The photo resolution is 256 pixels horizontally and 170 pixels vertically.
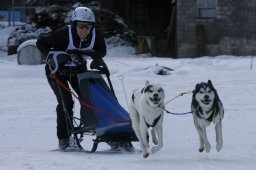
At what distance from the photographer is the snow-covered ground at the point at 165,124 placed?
6066 mm

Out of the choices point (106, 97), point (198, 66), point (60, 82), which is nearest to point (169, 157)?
point (106, 97)

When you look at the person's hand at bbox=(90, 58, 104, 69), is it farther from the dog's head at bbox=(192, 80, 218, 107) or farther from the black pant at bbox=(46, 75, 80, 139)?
the dog's head at bbox=(192, 80, 218, 107)

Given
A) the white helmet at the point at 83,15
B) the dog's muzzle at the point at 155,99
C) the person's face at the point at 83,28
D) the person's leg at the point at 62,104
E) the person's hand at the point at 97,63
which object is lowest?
the person's leg at the point at 62,104

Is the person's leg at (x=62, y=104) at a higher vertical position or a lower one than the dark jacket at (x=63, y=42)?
lower

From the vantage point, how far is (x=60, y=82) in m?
7.32

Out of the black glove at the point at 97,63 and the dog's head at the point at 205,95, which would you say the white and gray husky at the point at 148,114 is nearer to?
the dog's head at the point at 205,95

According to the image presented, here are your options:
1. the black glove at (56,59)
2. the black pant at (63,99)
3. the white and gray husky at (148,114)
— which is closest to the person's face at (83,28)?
the black glove at (56,59)

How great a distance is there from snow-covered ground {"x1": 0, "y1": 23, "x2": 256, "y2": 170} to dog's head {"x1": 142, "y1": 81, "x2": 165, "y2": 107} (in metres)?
0.55

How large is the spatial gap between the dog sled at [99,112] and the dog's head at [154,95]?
733 millimetres

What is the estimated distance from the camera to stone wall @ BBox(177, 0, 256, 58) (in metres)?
23.9

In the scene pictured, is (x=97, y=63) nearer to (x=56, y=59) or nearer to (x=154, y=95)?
(x=56, y=59)

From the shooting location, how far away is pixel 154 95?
6.09 meters

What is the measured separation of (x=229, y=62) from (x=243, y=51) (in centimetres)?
664

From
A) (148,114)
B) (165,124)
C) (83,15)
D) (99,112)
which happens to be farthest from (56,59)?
(165,124)
